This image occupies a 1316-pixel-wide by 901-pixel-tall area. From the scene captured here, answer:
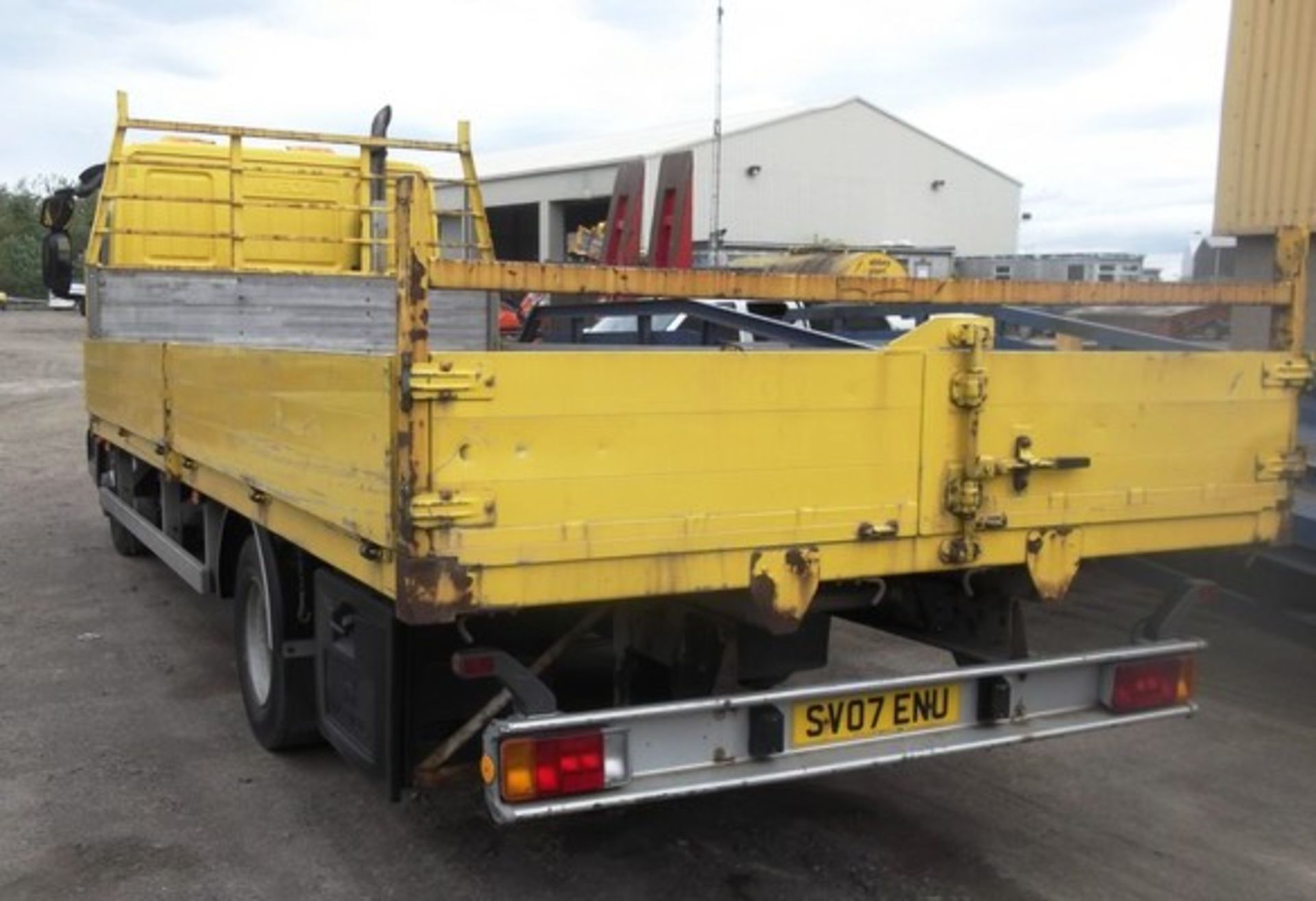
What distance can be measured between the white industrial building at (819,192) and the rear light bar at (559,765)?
33.5m

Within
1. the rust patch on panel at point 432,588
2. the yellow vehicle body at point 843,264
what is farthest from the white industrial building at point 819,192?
the rust patch on panel at point 432,588

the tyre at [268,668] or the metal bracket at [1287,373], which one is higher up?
the metal bracket at [1287,373]

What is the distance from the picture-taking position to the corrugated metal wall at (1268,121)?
A: 30.1 ft

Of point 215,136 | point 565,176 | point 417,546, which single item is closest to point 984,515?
point 417,546

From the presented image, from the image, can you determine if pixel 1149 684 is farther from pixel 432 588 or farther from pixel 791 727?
pixel 432 588

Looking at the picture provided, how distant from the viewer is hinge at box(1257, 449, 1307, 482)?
413 cm

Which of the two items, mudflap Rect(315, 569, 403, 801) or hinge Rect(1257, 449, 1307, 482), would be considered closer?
mudflap Rect(315, 569, 403, 801)

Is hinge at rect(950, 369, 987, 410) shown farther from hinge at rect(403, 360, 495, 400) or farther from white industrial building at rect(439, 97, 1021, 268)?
white industrial building at rect(439, 97, 1021, 268)

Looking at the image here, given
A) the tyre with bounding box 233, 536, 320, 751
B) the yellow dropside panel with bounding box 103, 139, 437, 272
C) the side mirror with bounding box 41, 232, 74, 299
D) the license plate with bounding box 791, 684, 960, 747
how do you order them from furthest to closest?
1. the side mirror with bounding box 41, 232, 74, 299
2. the yellow dropside panel with bounding box 103, 139, 437, 272
3. the tyre with bounding box 233, 536, 320, 751
4. the license plate with bounding box 791, 684, 960, 747

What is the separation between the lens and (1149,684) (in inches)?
156

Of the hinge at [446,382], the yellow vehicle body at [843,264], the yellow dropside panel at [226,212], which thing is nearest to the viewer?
the hinge at [446,382]

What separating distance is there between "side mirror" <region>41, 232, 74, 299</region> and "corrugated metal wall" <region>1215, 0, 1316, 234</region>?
8.57 meters

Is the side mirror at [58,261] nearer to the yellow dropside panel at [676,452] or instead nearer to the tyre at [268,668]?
the tyre at [268,668]

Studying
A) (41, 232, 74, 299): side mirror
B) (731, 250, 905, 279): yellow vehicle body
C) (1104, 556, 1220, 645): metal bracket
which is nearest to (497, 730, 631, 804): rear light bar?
(1104, 556, 1220, 645): metal bracket
